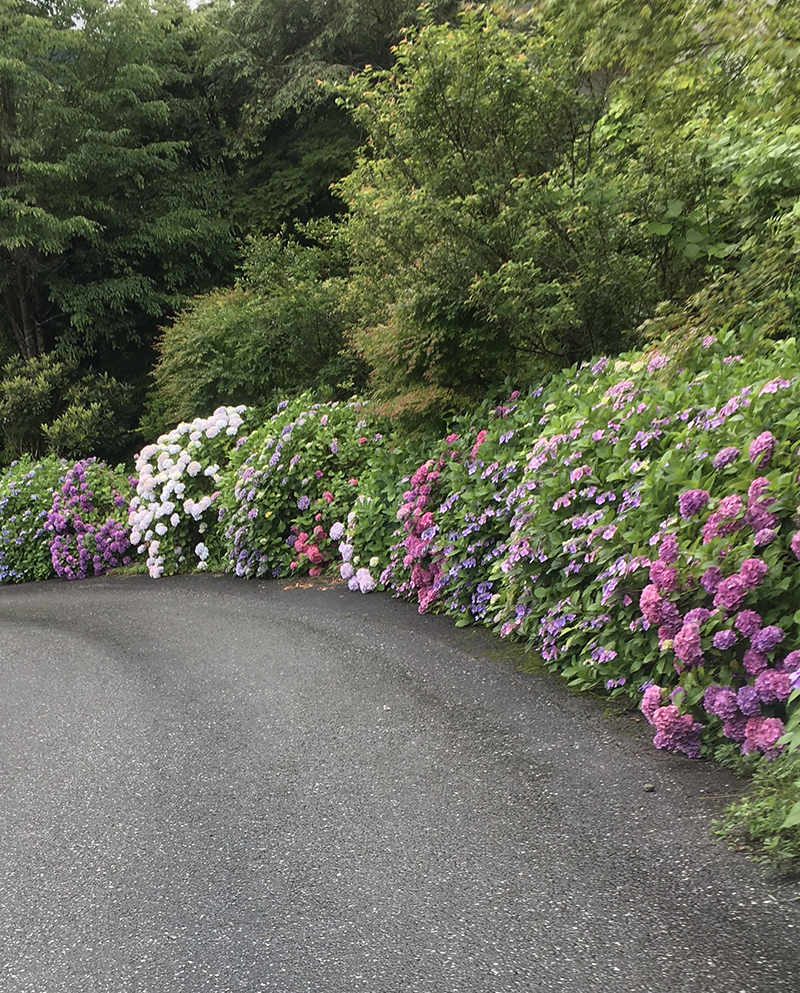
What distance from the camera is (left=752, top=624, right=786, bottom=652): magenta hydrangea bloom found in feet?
7.96

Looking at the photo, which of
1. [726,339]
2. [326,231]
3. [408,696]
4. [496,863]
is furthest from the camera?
[326,231]

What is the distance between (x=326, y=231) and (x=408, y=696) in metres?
9.02

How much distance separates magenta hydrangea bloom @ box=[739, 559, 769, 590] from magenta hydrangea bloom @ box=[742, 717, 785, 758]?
398 mm

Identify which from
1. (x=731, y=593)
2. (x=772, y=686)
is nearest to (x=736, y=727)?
(x=772, y=686)

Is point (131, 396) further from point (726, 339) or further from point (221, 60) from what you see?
point (726, 339)

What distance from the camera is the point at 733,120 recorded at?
4488 millimetres

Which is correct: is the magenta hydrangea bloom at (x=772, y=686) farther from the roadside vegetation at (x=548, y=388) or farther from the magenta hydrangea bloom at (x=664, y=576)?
the magenta hydrangea bloom at (x=664, y=576)

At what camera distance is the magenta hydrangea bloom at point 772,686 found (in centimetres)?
237

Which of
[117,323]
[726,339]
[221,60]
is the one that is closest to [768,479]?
A: [726,339]

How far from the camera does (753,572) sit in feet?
8.17

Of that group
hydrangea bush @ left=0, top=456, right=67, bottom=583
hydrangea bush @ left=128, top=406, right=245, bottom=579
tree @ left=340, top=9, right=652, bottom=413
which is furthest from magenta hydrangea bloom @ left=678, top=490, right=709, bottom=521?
hydrangea bush @ left=0, top=456, right=67, bottom=583

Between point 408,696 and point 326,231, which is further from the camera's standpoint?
point 326,231

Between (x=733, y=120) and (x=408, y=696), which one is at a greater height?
(x=733, y=120)

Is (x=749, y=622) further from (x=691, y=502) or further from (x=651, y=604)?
(x=691, y=502)
